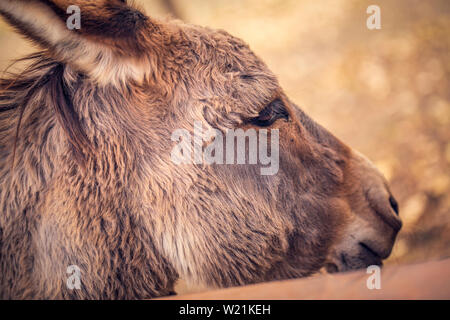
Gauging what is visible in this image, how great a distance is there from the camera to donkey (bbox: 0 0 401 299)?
1.37 m

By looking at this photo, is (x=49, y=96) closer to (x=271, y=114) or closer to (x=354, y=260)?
(x=271, y=114)

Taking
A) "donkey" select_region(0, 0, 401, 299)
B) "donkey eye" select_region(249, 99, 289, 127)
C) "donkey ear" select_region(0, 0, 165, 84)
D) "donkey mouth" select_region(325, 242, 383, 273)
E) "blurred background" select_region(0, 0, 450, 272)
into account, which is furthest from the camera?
"blurred background" select_region(0, 0, 450, 272)

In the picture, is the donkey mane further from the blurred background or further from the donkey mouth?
the blurred background

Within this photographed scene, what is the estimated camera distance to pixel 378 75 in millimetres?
4410

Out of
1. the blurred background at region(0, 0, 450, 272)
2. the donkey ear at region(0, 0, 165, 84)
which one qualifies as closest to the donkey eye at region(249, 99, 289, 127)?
the donkey ear at region(0, 0, 165, 84)

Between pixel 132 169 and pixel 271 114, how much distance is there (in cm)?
68

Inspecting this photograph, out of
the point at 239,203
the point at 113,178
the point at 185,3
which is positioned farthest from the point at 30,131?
the point at 185,3

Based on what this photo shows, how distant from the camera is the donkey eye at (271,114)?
1595 mm

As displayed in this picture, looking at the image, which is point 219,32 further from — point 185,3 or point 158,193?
point 185,3

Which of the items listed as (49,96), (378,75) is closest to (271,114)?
(49,96)

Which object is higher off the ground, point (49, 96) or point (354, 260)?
point (49, 96)
